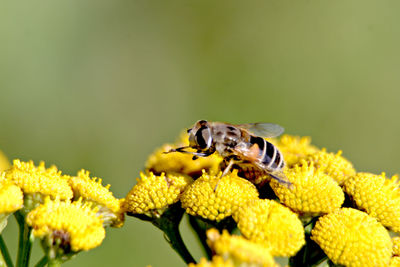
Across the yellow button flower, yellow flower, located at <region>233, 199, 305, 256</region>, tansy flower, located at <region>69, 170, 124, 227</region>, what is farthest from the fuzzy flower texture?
the yellow button flower

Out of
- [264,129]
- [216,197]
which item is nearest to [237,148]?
[216,197]

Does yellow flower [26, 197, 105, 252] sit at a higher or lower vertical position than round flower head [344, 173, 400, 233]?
higher

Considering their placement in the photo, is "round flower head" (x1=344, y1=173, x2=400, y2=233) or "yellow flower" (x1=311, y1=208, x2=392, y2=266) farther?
"round flower head" (x1=344, y1=173, x2=400, y2=233)

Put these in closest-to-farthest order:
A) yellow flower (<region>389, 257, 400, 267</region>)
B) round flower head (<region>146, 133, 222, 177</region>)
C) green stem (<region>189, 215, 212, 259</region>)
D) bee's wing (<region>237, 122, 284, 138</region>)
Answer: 1. yellow flower (<region>389, 257, 400, 267</region>)
2. green stem (<region>189, 215, 212, 259</region>)
3. round flower head (<region>146, 133, 222, 177</region>)
4. bee's wing (<region>237, 122, 284, 138</region>)

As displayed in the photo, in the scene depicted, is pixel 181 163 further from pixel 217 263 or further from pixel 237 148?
pixel 217 263

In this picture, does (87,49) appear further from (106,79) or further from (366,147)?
(366,147)

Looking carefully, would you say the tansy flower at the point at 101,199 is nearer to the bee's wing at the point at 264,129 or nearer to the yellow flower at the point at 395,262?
the bee's wing at the point at 264,129

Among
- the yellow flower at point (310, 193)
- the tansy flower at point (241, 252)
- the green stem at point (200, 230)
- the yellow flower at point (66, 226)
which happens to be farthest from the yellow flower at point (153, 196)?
the tansy flower at point (241, 252)

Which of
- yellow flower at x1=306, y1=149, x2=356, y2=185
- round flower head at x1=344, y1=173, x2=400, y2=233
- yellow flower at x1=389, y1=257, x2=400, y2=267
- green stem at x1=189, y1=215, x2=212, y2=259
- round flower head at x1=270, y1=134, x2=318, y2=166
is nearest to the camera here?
yellow flower at x1=389, y1=257, x2=400, y2=267

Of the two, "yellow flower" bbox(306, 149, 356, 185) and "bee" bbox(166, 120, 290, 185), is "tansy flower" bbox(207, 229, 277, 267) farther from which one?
"yellow flower" bbox(306, 149, 356, 185)
